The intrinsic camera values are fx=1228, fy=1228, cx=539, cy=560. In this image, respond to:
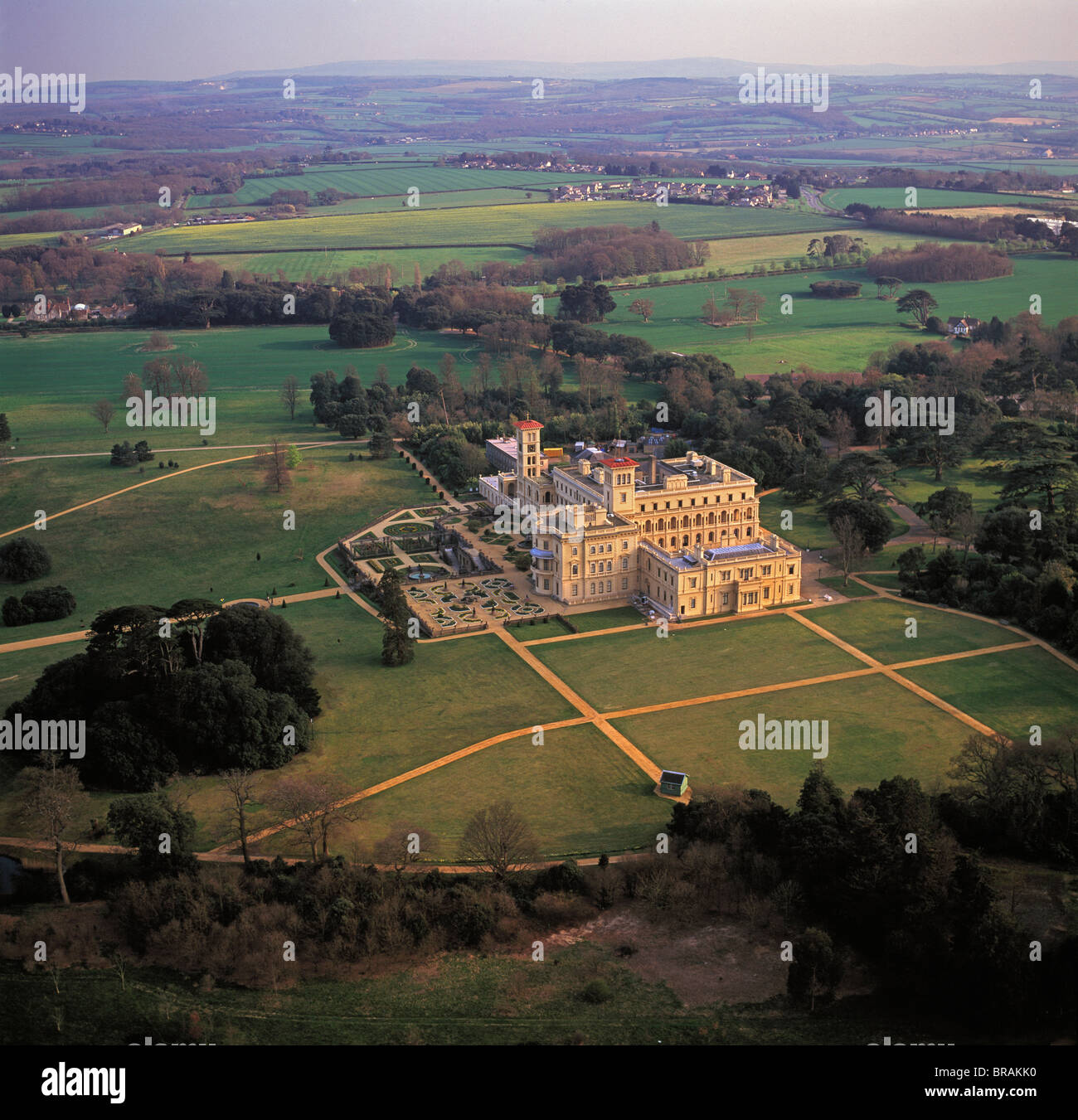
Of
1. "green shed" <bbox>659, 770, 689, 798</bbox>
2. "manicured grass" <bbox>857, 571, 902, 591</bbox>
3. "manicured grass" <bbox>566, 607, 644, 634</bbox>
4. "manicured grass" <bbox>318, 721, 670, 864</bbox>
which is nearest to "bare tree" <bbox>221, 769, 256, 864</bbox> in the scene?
"manicured grass" <bbox>318, 721, 670, 864</bbox>

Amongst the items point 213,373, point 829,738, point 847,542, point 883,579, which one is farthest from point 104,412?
point 829,738

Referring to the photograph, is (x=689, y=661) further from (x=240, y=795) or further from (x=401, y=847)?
(x=240, y=795)

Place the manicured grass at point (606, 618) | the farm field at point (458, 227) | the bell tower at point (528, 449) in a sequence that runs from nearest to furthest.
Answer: the manicured grass at point (606, 618) < the bell tower at point (528, 449) < the farm field at point (458, 227)

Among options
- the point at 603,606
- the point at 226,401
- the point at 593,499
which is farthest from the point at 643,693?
the point at 226,401

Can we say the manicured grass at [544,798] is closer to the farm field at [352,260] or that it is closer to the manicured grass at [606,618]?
the manicured grass at [606,618]

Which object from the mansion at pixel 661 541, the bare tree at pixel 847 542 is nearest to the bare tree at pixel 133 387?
the mansion at pixel 661 541
